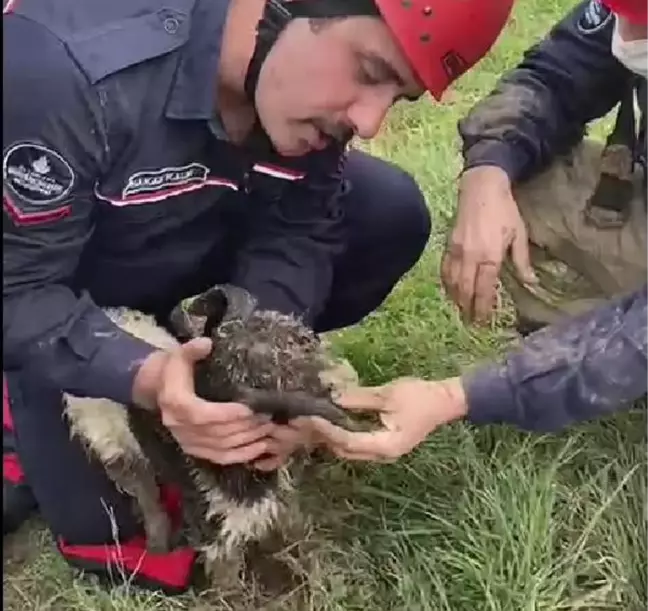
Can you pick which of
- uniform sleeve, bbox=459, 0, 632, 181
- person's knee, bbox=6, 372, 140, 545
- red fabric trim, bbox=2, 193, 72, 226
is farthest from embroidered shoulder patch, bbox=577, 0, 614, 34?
person's knee, bbox=6, 372, 140, 545

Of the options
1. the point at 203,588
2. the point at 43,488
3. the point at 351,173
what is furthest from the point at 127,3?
the point at 203,588

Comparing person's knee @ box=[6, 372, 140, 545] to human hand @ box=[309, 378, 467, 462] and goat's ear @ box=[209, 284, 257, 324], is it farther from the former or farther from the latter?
human hand @ box=[309, 378, 467, 462]

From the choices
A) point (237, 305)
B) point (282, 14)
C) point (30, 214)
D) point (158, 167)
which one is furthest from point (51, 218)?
point (282, 14)

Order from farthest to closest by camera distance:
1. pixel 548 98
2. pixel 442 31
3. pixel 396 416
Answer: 1. pixel 548 98
2. pixel 396 416
3. pixel 442 31

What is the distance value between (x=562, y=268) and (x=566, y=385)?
0.61 metres

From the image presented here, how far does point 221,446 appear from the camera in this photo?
2.00 metres

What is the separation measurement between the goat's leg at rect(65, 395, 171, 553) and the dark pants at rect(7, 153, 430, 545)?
5 cm

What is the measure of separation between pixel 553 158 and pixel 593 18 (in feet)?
0.95

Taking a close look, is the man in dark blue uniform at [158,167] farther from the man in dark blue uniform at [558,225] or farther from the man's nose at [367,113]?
the man in dark blue uniform at [558,225]

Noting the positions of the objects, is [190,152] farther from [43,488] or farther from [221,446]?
[43,488]

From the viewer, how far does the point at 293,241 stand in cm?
246

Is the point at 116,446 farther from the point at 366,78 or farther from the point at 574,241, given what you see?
the point at 574,241

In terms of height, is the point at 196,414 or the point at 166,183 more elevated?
the point at 166,183

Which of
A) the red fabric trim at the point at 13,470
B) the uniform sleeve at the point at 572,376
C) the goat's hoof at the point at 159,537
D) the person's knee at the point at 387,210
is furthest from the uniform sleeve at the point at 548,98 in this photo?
the red fabric trim at the point at 13,470
